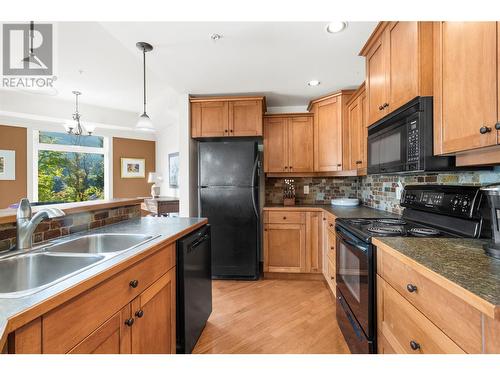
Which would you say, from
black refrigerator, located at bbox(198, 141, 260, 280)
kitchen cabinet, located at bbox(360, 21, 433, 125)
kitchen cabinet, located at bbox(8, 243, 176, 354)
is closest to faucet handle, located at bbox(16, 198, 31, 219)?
kitchen cabinet, located at bbox(8, 243, 176, 354)

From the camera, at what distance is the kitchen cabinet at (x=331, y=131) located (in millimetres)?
2885

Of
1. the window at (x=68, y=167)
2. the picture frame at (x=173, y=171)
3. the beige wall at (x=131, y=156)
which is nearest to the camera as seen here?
the window at (x=68, y=167)

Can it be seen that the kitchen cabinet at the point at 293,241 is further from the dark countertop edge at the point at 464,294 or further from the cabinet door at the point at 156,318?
the dark countertop edge at the point at 464,294

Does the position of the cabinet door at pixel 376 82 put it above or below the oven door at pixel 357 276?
above

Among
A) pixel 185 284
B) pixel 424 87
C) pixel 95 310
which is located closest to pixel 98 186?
pixel 185 284

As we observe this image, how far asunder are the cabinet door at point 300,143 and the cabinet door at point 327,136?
88 mm

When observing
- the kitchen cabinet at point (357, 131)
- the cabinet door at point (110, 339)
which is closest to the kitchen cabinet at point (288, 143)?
the kitchen cabinet at point (357, 131)

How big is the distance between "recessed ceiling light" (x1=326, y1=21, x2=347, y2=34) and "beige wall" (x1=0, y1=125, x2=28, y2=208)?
199 inches

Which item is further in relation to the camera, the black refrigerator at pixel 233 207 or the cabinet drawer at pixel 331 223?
the black refrigerator at pixel 233 207

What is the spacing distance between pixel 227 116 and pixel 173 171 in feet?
9.52

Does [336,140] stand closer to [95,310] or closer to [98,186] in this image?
[95,310]

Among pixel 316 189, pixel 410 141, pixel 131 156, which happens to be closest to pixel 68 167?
pixel 131 156

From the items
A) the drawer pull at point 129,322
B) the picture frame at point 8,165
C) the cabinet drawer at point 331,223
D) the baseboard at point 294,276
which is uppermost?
the picture frame at point 8,165

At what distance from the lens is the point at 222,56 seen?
2189mm
